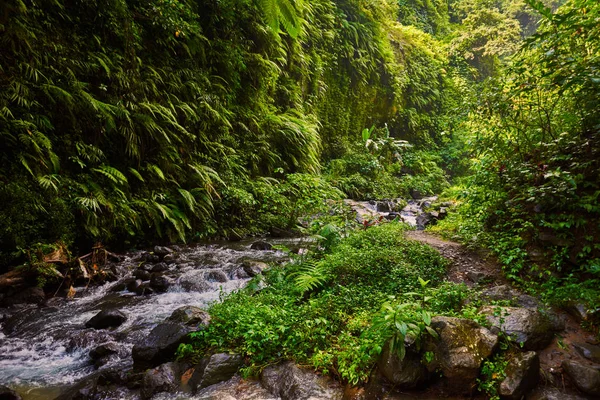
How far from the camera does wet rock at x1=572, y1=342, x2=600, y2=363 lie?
2.56 m

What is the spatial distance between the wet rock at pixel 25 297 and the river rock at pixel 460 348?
483cm

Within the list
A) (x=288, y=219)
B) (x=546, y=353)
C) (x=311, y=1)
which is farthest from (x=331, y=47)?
(x=546, y=353)

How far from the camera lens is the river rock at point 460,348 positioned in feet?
8.11

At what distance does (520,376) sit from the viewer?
235 cm

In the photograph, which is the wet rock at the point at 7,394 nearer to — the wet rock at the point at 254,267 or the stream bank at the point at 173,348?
the stream bank at the point at 173,348

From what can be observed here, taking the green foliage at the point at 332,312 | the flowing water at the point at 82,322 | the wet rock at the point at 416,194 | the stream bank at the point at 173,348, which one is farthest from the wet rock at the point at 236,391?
the wet rock at the point at 416,194

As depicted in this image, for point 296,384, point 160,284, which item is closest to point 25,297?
point 160,284

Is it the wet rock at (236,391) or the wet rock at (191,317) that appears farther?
the wet rock at (191,317)

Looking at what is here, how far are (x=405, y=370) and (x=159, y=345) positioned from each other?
2.30m

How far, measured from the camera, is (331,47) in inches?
566

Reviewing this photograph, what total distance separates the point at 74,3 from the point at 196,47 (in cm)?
244

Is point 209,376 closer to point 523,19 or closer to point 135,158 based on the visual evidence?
point 135,158

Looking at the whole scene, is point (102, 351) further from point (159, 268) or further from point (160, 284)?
point (159, 268)

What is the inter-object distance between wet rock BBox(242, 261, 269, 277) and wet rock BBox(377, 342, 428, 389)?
3.41m
